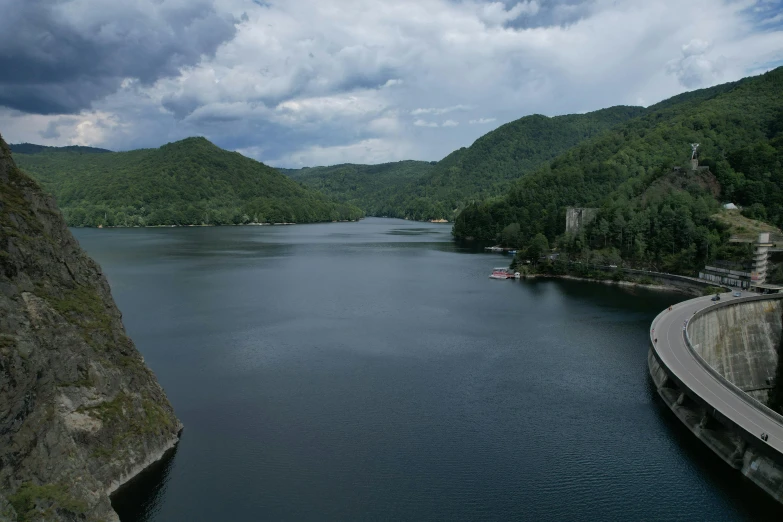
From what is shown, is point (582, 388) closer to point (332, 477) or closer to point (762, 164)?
point (332, 477)

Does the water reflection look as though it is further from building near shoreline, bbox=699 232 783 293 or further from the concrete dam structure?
building near shoreline, bbox=699 232 783 293

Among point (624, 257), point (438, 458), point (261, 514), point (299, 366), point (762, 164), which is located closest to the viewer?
point (261, 514)

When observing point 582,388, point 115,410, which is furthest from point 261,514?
point 582,388

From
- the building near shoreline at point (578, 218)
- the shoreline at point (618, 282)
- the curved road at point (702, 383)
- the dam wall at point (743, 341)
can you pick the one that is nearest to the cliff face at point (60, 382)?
the curved road at point (702, 383)

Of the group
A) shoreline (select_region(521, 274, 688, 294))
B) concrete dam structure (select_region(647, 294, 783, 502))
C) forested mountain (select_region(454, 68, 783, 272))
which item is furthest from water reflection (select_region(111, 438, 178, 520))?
forested mountain (select_region(454, 68, 783, 272))

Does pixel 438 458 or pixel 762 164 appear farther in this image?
pixel 762 164
